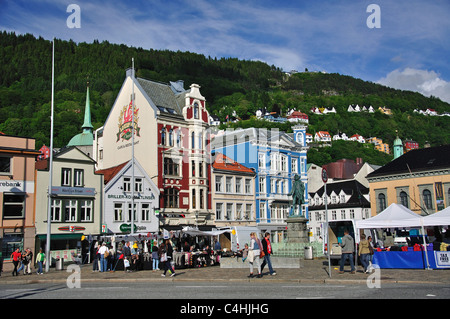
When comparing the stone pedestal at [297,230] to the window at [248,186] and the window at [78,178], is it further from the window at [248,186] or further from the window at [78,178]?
the window at [248,186]

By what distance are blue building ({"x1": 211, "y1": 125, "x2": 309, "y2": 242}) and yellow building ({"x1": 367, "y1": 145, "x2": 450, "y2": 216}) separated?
10983 millimetres

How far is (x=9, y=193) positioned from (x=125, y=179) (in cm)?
1189

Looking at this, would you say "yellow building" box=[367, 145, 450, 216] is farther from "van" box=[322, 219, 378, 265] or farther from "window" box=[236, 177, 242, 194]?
"van" box=[322, 219, 378, 265]

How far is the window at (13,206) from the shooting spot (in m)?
35.7

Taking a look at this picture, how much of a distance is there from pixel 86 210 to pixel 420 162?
4187 cm

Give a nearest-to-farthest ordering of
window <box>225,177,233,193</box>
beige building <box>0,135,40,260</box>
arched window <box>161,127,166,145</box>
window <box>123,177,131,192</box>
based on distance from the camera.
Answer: beige building <box>0,135,40,260</box>
window <box>123,177,131,192</box>
arched window <box>161,127,166,145</box>
window <box>225,177,233,193</box>

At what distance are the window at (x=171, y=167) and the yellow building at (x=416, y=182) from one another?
28.2 m

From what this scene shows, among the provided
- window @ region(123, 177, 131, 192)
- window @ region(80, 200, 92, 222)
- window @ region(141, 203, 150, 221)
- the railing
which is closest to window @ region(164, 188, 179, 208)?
window @ region(141, 203, 150, 221)

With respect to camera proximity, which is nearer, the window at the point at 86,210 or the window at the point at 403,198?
the window at the point at 86,210

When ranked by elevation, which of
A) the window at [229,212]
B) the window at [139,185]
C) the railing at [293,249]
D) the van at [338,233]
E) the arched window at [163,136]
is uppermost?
the arched window at [163,136]

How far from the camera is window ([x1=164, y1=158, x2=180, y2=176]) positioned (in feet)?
162

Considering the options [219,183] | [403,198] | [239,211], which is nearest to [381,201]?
[403,198]

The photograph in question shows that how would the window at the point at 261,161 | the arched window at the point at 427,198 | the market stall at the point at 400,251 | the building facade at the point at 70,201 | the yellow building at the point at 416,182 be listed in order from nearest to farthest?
the market stall at the point at 400,251 < the building facade at the point at 70,201 < the yellow building at the point at 416,182 < the arched window at the point at 427,198 < the window at the point at 261,161

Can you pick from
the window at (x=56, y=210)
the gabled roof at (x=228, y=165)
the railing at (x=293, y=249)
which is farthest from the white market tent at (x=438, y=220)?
the gabled roof at (x=228, y=165)
